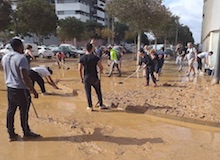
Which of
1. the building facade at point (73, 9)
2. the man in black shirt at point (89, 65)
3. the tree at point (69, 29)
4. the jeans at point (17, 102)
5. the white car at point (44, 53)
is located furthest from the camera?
the building facade at point (73, 9)

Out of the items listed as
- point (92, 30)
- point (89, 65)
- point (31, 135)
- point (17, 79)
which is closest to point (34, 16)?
point (92, 30)

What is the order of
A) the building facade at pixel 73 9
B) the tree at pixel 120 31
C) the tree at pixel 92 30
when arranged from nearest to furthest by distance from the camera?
1. the tree at pixel 92 30
2. the tree at pixel 120 31
3. the building facade at pixel 73 9

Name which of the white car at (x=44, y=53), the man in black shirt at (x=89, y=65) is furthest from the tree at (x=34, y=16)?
the man in black shirt at (x=89, y=65)

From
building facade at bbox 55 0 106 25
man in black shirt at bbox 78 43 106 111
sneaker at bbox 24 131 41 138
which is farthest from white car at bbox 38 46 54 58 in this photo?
building facade at bbox 55 0 106 25

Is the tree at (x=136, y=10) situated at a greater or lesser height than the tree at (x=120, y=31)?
lesser

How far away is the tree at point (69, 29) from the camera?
156 feet

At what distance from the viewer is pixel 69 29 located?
47.7 meters

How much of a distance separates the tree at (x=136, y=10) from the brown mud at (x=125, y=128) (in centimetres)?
1204

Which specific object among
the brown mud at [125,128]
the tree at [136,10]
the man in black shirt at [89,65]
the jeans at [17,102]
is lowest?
the brown mud at [125,128]

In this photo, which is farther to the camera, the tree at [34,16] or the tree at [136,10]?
the tree at [34,16]

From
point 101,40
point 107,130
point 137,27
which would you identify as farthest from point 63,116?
point 101,40

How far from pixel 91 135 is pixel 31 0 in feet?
118

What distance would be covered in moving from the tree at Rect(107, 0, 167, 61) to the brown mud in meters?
12.0

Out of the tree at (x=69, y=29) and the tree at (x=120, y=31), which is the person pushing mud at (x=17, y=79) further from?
the tree at (x=120, y=31)
